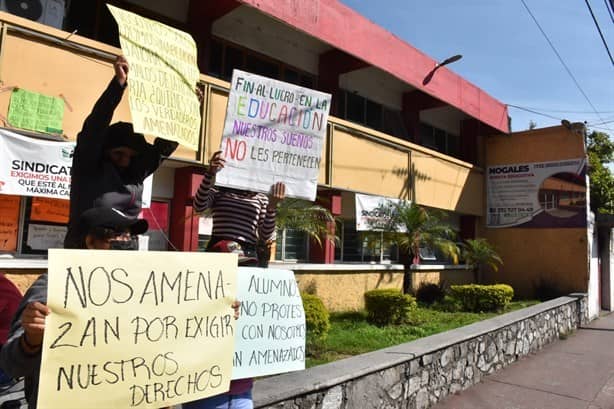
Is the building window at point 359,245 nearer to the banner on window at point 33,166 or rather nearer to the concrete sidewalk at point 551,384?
the concrete sidewalk at point 551,384

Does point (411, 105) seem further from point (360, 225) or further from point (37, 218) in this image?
point (37, 218)

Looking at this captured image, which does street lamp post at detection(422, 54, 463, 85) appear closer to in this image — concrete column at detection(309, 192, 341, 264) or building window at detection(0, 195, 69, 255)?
concrete column at detection(309, 192, 341, 264)

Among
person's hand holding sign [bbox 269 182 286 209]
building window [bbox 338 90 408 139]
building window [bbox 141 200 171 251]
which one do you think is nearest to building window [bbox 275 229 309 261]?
building window [bbox 141 200 171 251]

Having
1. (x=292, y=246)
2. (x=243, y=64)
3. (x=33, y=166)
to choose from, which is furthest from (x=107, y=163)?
(x=292, y=246)

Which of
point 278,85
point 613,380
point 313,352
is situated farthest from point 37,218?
point 613,380

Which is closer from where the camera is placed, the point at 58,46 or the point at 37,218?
the point at 58,46

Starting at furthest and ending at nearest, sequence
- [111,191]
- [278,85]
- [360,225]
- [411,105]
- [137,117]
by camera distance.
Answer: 1. [411,105]
2. [360,225]
3. [278,85]
4. [137,117]
5. [111,191]

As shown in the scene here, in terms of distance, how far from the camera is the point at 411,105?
13.8 metres

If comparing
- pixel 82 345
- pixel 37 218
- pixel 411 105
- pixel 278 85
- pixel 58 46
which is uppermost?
pixel 411 105

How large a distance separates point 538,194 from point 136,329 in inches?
615

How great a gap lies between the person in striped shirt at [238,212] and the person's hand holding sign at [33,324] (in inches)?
48.3

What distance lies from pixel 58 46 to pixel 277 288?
5283 mm

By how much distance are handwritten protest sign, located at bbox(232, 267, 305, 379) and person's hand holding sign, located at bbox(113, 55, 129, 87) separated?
1116mm

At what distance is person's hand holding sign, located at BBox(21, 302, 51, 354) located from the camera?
62.7 inches
